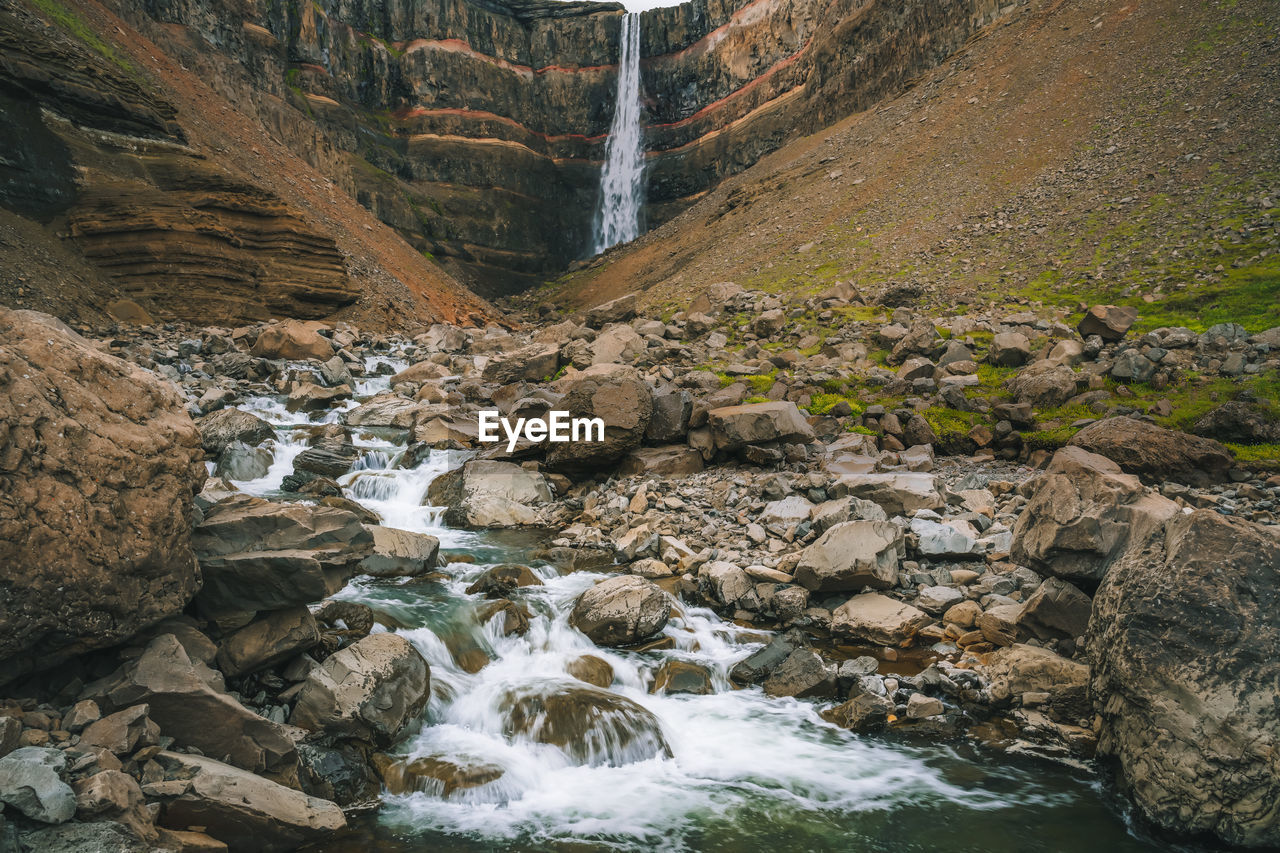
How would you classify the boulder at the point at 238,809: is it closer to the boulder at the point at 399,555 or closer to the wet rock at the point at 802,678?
the boulder at the point at 399,555

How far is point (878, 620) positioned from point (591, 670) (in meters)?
3.77

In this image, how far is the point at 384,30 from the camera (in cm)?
7150

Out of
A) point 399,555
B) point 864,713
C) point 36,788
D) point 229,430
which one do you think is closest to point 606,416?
point 399,555

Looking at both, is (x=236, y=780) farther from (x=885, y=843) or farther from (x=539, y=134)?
(x=539, y=134)

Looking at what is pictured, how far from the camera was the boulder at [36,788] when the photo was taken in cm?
370

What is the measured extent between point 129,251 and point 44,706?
26.0 meters

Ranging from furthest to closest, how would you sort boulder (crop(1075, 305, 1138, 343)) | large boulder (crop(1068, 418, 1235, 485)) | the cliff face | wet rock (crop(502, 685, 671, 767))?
1. the cliff face
2. boulder (crop(1075, 305, 1138, 343))
3. large boulder (crop(1068, 418, 1235, 485))
4. wet rock (crop(502, 685, 671, 767))

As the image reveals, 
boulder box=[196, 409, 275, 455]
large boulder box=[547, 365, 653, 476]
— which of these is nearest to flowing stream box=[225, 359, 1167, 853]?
large boulder box=[547, 365, 653, 476]

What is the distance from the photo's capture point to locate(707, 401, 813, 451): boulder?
14.3 metres

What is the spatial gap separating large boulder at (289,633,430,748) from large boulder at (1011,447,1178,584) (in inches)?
289

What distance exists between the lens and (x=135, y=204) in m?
25.1

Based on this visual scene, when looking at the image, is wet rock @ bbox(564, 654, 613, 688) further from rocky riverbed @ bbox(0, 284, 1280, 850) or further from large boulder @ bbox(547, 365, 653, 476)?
large boulder @ bbox(547, 365, 653, 476)

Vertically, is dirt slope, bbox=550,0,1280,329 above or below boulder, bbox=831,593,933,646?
above

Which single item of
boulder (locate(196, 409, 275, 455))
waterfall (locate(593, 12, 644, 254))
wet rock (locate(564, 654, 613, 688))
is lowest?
wet rock (locate(564, 654, 613, 688))
